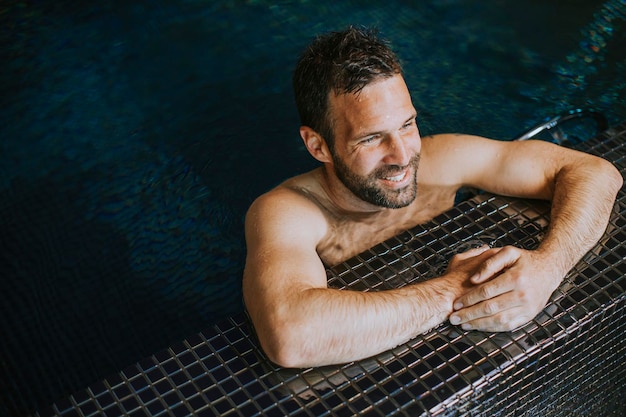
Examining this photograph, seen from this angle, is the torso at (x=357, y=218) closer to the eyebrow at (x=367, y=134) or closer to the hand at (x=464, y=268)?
the eyebrow at (x=367, y=134)

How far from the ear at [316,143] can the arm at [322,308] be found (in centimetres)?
38

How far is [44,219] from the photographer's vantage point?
3.54 meters

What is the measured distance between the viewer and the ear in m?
2.51

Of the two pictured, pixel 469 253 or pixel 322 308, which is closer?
Result: pixel 322 308

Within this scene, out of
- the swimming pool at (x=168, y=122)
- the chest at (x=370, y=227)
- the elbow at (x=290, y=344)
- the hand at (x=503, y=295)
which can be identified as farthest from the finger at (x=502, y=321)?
the swimming pool at (x=168, y=122)

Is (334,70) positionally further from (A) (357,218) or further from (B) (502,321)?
(B) (502,321)

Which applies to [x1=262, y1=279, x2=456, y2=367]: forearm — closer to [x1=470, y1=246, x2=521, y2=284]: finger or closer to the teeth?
[x1=470, y1=246, x2=521, y2=284]: finger

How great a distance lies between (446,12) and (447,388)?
3322mm

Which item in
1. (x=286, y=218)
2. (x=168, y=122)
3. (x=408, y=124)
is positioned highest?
(x=408, y=124)

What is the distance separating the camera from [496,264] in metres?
2.12

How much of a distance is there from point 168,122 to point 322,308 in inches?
89.2

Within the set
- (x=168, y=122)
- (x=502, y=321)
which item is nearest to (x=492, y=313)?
(x=502, y=321)

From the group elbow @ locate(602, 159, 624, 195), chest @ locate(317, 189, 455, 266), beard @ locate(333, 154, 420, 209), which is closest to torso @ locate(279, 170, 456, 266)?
chest @ locate(317, 189, 455, 266)

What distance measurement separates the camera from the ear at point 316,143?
2.51m
